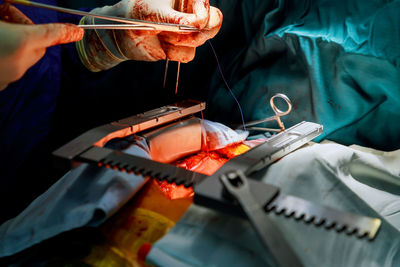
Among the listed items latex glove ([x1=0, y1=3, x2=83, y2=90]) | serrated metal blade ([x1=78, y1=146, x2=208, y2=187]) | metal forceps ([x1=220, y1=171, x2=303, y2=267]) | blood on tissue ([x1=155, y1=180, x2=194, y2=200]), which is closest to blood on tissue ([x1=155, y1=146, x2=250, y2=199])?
blood on tissue ([x1=155, y1=180, x2=194, y2=200])

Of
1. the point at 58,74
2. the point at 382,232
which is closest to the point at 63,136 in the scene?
the point at 58,74

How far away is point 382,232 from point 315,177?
0.82 feet

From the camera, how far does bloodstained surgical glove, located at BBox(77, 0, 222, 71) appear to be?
1375mm

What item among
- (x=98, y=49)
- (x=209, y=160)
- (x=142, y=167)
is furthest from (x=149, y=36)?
(x=142, y=167)

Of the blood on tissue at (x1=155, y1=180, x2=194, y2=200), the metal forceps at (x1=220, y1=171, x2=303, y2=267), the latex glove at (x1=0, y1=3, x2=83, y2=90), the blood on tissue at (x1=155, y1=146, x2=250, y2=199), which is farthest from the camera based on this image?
the blood on tissue at (x1=155, y1=146, x2=250, y2=199)

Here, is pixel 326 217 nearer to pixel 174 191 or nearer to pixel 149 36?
pixel 174 191

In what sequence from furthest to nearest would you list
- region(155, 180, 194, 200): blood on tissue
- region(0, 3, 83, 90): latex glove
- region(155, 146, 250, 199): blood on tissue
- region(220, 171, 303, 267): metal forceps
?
1. region(155, 146, 250, 199): blood on tissue
2. region(155, 180, 194, 200): blood on tissue
3. region(0, 3, 83, 90): latex glove
4. region(220, 171, 303, 267): metal forceps

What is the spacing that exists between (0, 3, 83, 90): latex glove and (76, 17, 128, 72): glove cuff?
474mm

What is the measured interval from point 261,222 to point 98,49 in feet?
4.12

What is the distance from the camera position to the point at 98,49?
1577 millimetres

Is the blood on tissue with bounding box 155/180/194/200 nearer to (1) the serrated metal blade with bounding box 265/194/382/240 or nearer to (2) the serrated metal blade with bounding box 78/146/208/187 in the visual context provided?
(2) the serrated metal blade with bounding box 78/146/208/187

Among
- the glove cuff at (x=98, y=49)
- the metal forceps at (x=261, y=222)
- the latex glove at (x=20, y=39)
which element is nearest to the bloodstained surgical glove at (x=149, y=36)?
the glove cuff at (x=98, y=49)

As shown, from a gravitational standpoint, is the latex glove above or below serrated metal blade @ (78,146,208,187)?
above

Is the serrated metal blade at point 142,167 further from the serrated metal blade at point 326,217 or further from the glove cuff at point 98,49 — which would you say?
the glove cuff at point 98,49
